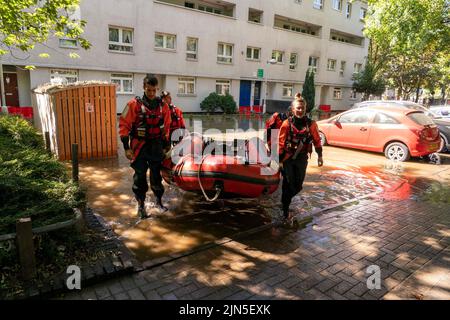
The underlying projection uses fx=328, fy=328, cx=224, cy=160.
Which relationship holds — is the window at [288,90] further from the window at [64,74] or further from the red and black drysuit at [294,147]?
the red and black drysuit at [294,147]

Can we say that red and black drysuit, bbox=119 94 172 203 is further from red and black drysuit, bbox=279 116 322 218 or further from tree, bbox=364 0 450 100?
tree, bbox=364 0 450 100

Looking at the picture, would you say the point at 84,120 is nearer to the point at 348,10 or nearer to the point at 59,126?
the point at 59,126

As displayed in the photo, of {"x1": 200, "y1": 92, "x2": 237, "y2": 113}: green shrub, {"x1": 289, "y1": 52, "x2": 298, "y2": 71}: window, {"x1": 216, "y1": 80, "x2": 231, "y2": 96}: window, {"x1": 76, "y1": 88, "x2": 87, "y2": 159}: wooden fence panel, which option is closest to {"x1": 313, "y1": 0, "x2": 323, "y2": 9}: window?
{"x1": 289, "y1": 52, "x2": 298, "y2": 71}: window

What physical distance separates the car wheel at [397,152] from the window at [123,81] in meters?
15.1

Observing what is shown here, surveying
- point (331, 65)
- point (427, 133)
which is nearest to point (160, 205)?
point (427, 133)

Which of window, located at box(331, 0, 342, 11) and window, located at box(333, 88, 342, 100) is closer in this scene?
window, located at box(331, 0, 342, 11)

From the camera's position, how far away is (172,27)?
20516 mm

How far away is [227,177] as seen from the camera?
16.3 ft

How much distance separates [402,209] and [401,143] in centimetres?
489

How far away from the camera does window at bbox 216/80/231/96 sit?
23844mm

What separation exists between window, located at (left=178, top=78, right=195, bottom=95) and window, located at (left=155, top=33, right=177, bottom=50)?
7.09 ft

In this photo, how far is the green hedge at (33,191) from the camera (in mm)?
3732

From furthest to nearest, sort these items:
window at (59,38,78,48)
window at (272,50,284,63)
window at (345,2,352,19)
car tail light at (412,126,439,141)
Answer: window at (345,2,352,19)
window at (272,50,284,63)
window at (59,38,78,48)
car tail light at (412,126,439,141)

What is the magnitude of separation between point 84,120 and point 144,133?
4.23 metres
